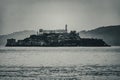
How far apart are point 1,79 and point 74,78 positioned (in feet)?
22.7

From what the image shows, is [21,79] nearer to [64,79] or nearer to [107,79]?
[64,79]

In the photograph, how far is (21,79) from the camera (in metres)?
35.1

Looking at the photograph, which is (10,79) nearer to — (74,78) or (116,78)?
(74,78)

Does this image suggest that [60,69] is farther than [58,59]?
No

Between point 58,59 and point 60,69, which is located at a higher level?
point 60,69

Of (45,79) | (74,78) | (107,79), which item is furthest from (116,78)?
(45,79)

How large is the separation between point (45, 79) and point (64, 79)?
178 cm

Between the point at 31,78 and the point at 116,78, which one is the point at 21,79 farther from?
the point at 116,78

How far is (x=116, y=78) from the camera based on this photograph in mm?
35438

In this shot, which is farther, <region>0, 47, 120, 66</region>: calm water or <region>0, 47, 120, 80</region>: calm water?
<region>0, 47, 120, 66</region>: calm water

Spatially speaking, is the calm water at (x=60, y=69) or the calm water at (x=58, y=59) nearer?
the calm water at (x=60, y=69)

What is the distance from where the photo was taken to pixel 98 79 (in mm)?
35312

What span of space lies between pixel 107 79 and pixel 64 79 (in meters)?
4.03

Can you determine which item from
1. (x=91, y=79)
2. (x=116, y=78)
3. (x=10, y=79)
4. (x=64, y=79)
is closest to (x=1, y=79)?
(x=10, y=79)
